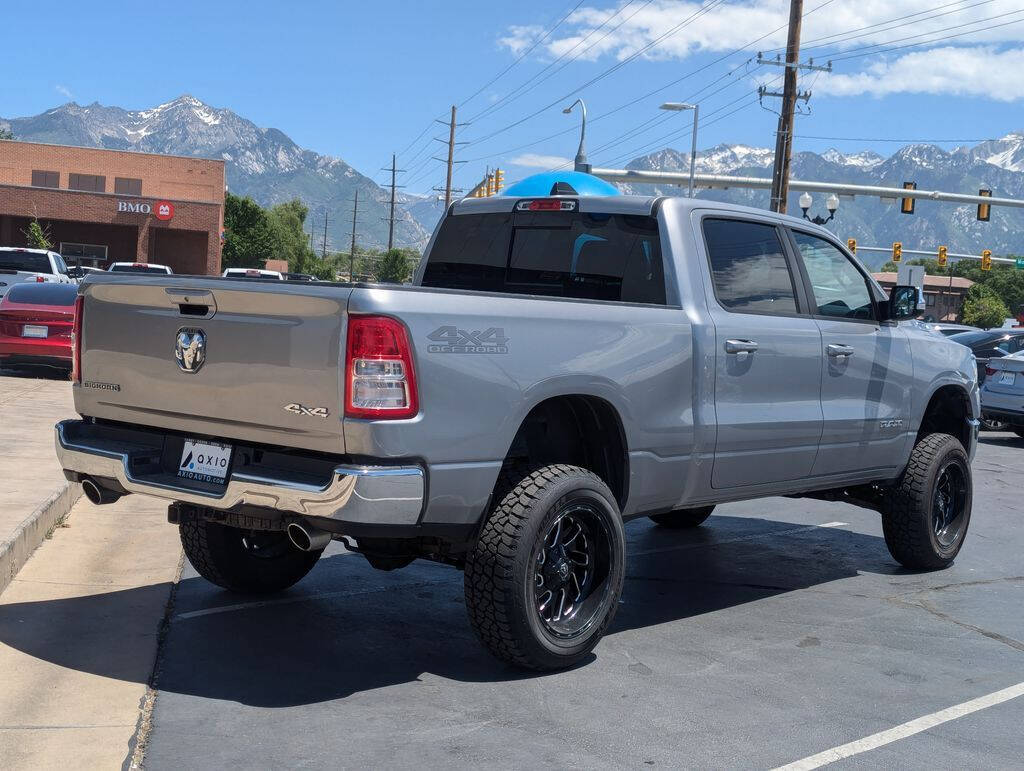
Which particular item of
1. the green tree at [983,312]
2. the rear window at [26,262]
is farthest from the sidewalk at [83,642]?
the green tree at [983,312]

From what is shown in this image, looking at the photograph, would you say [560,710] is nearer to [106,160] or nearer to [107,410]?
[107,410]

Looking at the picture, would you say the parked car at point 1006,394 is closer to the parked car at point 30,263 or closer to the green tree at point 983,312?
the parked car at point 30,263

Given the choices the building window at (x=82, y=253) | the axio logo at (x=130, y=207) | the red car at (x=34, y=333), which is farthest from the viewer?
the building window at (x=82, y=253)

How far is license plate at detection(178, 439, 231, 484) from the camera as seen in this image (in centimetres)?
474

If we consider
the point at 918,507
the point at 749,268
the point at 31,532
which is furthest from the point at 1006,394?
the point at 31,532

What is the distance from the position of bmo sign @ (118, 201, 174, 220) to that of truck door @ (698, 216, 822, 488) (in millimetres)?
57723

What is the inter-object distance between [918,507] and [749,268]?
7.15ft

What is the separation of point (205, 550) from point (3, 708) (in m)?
1.63

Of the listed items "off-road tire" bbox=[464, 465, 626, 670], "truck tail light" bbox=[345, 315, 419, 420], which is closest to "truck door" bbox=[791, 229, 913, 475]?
"off-road tire" bbox=[464, 465, 626, 670]

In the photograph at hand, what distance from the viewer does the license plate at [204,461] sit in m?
4.74

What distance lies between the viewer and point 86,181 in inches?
3039

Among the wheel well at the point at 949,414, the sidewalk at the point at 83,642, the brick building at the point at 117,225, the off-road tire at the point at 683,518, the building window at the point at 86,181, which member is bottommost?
the sidewalk at the point at 83,642

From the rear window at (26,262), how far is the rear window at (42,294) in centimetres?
903

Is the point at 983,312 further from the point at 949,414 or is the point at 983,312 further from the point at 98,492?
the point at 98,492
